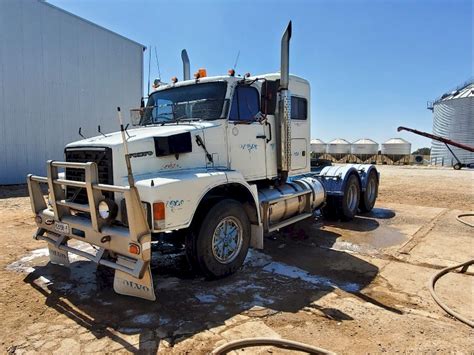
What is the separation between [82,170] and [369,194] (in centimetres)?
746

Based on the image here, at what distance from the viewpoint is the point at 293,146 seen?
6.62 meters

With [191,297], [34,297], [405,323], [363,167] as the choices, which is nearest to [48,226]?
[34,297]

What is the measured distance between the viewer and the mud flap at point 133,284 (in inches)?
144

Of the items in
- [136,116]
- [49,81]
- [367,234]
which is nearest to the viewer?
[136,116]

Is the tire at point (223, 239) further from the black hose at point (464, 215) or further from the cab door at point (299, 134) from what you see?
the black hose at point (464, 215)

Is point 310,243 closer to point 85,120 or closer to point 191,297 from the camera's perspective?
point 191,297

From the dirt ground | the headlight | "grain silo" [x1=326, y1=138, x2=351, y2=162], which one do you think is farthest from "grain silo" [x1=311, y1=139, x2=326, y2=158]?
the headlight

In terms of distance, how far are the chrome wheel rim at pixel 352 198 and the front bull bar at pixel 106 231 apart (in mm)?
6016

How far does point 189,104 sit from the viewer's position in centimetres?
523

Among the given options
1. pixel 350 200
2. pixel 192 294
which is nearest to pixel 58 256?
pixel 192 294

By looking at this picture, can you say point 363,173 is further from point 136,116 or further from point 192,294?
point 192,294

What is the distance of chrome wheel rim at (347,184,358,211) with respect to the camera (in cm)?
852

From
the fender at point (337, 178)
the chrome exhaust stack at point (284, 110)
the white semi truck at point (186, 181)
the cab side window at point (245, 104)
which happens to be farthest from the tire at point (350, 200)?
the cab side window at point (245, 104)

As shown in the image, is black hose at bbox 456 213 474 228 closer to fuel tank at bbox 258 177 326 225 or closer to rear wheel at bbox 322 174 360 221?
rear wheel at bbox 322 174 360 221
